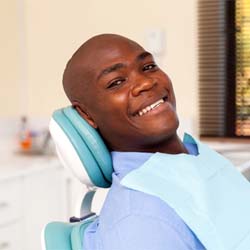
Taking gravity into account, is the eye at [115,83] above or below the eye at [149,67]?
below

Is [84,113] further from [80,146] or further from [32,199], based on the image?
[32,199]

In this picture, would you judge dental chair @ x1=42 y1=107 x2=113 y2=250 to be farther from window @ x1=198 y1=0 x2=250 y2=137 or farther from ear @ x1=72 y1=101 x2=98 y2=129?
window @ x1=198 y1=0 x2=250 y2=137

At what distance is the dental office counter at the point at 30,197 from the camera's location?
95.4 inches

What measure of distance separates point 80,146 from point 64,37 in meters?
1.91

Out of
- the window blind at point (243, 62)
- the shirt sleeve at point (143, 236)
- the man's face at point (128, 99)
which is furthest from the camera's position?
the window blind at point (243, 62)

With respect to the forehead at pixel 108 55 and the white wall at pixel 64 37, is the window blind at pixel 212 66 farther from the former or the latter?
the forehead at pixel 108 55

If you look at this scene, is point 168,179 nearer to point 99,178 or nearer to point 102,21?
point 99,178

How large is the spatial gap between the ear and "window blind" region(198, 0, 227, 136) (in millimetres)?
1500

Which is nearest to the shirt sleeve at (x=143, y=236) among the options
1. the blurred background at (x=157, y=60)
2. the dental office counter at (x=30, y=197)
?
the blurred background at (x=157, y=60)

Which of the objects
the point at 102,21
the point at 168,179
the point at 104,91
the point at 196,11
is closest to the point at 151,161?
the point at 168,179

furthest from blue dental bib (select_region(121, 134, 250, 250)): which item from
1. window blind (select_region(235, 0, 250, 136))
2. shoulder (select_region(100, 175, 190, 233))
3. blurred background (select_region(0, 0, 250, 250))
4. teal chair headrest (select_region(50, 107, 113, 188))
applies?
window blind (select_region(235, 0, 250, 136))

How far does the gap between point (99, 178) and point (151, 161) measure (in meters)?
0.15

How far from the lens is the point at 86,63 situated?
990mm

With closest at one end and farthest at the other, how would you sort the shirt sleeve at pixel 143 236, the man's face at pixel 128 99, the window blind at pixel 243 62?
the shirt sleeve at pixel 143 236
the man's face at pixel 128 99
the window blind at pixel 243 62
